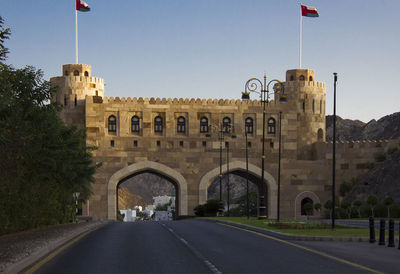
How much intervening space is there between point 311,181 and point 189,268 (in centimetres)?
5244

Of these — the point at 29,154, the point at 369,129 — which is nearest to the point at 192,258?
the point at 29,154

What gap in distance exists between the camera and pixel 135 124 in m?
62.5

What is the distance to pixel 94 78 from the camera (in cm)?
6425

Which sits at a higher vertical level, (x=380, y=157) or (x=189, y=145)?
(x=189, y=145)

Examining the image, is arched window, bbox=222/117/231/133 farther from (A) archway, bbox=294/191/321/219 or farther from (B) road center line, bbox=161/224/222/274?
(B) road center line, bbox=161/224/222/274

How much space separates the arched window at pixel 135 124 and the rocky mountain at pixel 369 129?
6896 cm

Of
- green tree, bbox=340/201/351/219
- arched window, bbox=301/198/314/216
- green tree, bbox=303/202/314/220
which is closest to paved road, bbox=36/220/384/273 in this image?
green tree, bbox=340/201/351/219

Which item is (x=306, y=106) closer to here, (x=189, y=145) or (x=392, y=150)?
(x=392, y=150)

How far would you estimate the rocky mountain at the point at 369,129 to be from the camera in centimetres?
12193

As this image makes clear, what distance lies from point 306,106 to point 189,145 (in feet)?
43.3

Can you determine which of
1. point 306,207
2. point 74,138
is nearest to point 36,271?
point 74,138

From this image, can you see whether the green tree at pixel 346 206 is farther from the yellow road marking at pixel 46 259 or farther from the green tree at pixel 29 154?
the yellow road marking at pixel 46 259

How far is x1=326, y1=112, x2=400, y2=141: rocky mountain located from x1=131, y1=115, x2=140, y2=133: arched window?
6896 cm

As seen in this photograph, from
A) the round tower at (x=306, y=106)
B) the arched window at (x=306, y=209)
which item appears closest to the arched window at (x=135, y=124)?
the round tower at (x=306, y=106)
